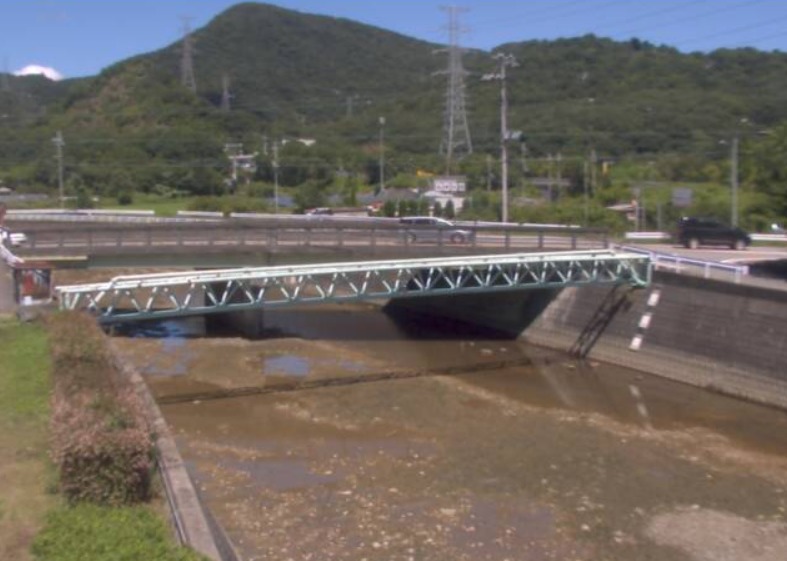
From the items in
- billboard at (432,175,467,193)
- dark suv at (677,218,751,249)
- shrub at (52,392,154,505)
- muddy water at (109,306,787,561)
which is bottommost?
muddy water at (109,306,787,561)

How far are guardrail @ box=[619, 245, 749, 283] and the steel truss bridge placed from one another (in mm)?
578

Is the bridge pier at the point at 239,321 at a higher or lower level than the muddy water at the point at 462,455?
higher

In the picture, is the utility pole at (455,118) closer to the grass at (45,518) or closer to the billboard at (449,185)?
the billboard at (449,185)

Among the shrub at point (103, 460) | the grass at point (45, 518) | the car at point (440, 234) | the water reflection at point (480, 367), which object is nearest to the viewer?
the grass at point (45, 518)

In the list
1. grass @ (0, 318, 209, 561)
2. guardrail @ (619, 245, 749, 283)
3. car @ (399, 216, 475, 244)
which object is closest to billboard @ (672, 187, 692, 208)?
car @ (399, 216, 475, 244)

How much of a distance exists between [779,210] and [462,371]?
14849 mm

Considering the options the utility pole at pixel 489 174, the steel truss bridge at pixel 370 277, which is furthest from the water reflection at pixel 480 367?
the utility pole at pixel 489 174

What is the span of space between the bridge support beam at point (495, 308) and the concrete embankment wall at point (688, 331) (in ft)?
1.48

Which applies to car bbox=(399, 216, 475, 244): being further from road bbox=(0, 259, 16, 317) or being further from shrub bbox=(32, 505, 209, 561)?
shrub bbox=(32, 505, 209, 561)

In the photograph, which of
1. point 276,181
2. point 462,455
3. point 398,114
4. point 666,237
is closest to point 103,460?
point 462,455

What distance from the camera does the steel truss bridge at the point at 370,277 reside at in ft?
82.1

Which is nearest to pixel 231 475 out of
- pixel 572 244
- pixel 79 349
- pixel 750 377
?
pixel 79 349

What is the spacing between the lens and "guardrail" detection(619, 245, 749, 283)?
27.4m

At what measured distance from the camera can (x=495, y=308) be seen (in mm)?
33438
